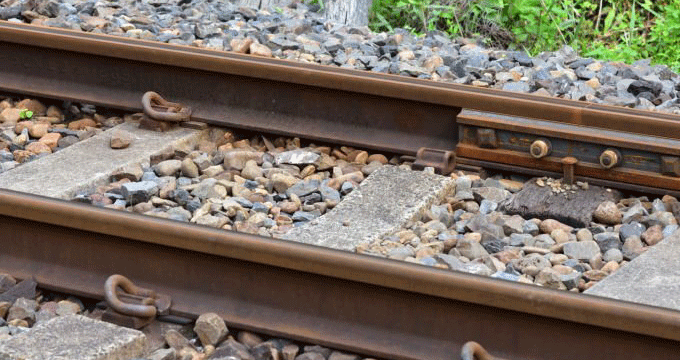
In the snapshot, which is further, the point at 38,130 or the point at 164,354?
the point at 38,130

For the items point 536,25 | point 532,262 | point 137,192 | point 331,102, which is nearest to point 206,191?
point 137,192

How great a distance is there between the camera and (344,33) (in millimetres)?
6734

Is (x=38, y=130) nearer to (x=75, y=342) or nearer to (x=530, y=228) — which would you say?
(x=75, y=342)

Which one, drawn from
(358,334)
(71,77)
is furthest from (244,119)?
A: (358,334)

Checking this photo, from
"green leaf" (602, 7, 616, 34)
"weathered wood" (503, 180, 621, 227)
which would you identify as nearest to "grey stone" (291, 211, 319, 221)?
"weathered wood" (503, 180, 621, 227)

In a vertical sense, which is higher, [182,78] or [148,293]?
[182,78]

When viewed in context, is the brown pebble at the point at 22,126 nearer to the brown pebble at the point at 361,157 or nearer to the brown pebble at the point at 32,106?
the brown pebble at the point at 32,106

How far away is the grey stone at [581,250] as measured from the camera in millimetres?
4336

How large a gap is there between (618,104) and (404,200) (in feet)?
4.25

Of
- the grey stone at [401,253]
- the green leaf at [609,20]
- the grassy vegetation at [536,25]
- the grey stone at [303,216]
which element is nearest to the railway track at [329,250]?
the grey stone at [401,253]

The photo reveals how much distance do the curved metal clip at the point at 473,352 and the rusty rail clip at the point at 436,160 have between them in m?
1.62

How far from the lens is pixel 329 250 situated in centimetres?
393

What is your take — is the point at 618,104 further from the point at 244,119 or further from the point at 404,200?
the point at 244,119

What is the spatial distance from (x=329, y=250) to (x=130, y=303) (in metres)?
0.67
